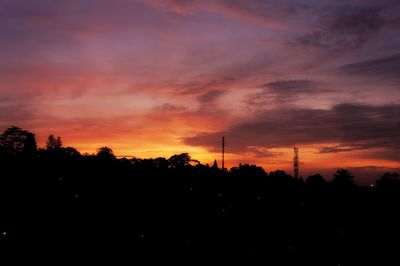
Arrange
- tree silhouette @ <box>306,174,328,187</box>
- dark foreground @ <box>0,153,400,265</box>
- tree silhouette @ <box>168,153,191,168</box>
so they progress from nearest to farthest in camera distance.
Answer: dark foreground @ <box>0,153,400,265</box>
tree silhouette @ <box>168,153,191,168</box>
tree silhouette @ <box>306,174,328,187</box>

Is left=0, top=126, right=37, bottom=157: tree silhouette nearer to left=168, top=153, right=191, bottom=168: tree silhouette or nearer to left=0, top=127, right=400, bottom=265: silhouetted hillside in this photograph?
left=0, top=127, right=400, bottom=265: silhouetted hillside

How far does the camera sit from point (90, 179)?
20.0 feet

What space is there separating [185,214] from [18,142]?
2935mm

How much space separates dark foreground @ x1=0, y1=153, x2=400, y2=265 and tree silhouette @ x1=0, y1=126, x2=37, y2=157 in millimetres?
173

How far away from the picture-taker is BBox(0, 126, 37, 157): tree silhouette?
5.71 meters

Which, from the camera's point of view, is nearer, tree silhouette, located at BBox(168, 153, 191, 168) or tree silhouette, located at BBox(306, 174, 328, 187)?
tree silhouette, located at BBox(168, 153, 191, 168)

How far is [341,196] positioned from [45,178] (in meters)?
6.59

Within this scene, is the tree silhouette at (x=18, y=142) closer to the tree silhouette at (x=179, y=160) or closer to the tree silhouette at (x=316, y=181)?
the tree silhouette at (x=179, y=160)

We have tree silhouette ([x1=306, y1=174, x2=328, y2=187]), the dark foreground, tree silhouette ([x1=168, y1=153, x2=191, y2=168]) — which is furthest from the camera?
tree silhouette ([x1=306, y1=174, x2=328, y2=187])

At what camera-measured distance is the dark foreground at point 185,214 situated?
219 inches

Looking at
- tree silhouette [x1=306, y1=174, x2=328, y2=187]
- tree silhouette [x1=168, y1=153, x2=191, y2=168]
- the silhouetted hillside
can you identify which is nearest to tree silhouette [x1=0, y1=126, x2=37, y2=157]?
the silhouetted hillside

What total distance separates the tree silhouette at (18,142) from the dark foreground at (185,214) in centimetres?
17

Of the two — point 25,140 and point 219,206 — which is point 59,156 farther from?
point 219,206

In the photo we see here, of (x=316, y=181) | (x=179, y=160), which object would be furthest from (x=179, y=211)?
(x=316, y=181)
